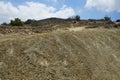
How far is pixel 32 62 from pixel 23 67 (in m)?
1.02

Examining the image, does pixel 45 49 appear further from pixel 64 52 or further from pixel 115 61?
pixel 115 61

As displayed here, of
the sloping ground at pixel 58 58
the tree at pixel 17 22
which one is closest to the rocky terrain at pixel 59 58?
the sloping ground at pixel 58 58

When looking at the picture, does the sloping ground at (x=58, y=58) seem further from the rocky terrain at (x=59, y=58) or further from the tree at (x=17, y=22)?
the tree at (x=17, y=22)

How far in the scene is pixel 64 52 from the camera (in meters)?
22.9

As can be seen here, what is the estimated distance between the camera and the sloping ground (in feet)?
64.6

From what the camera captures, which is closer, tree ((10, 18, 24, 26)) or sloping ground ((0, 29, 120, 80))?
sloping ground ((0, 29, 120, 80))

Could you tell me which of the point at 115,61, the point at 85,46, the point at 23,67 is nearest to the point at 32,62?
the point at 23,67

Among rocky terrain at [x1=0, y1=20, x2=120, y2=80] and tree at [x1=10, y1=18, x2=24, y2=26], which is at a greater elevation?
tree at [x1=10, y1=18, x2=24, y2=26]

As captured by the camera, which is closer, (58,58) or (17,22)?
(58,58)

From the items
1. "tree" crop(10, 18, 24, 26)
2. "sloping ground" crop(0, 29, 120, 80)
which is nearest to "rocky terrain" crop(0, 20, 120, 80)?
"sloping ground" crop(0, 29, 120, 80)

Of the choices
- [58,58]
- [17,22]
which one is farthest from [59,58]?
[17,22]

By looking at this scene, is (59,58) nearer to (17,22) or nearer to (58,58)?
(58,58)

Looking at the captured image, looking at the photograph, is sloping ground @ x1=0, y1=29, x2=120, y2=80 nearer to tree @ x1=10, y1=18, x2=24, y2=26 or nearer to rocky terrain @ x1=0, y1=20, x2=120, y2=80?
rocky terrain @ x1=0, y1=20, x2=120, y2=80

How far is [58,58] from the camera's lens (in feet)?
71.7
